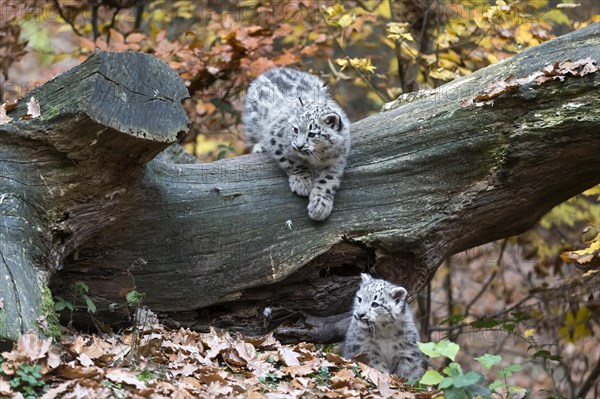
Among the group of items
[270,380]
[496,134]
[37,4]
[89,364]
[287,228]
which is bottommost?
[270,380]

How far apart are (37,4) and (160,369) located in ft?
18.1

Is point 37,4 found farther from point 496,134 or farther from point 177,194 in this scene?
point 496,134

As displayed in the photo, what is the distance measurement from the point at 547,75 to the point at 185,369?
3.37 metres

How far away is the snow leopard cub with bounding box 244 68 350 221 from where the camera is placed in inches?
242

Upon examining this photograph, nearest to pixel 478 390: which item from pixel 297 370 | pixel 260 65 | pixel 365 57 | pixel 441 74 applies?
pixel 297 370

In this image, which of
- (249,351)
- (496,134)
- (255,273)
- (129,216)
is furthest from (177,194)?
(496,134)

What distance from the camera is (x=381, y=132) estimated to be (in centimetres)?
631

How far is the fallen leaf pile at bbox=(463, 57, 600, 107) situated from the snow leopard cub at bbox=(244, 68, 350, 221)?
4.01 ft

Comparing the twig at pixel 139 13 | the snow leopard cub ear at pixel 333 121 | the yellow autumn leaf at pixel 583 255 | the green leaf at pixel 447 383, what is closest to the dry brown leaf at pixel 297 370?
the green leaf at pixel 447 383

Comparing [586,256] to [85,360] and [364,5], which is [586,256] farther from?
[364,5]

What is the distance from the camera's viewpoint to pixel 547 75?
575cm

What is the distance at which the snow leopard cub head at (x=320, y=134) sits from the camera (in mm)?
6352

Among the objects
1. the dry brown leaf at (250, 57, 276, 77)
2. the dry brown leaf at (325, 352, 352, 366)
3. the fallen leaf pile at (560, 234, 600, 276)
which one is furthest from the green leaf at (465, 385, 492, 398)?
the dry brown leaf at (250, 57, 276, 77)

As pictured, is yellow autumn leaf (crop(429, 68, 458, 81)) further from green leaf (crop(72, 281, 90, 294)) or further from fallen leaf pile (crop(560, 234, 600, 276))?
green leaf (crop(72, 281, 90, 294))
